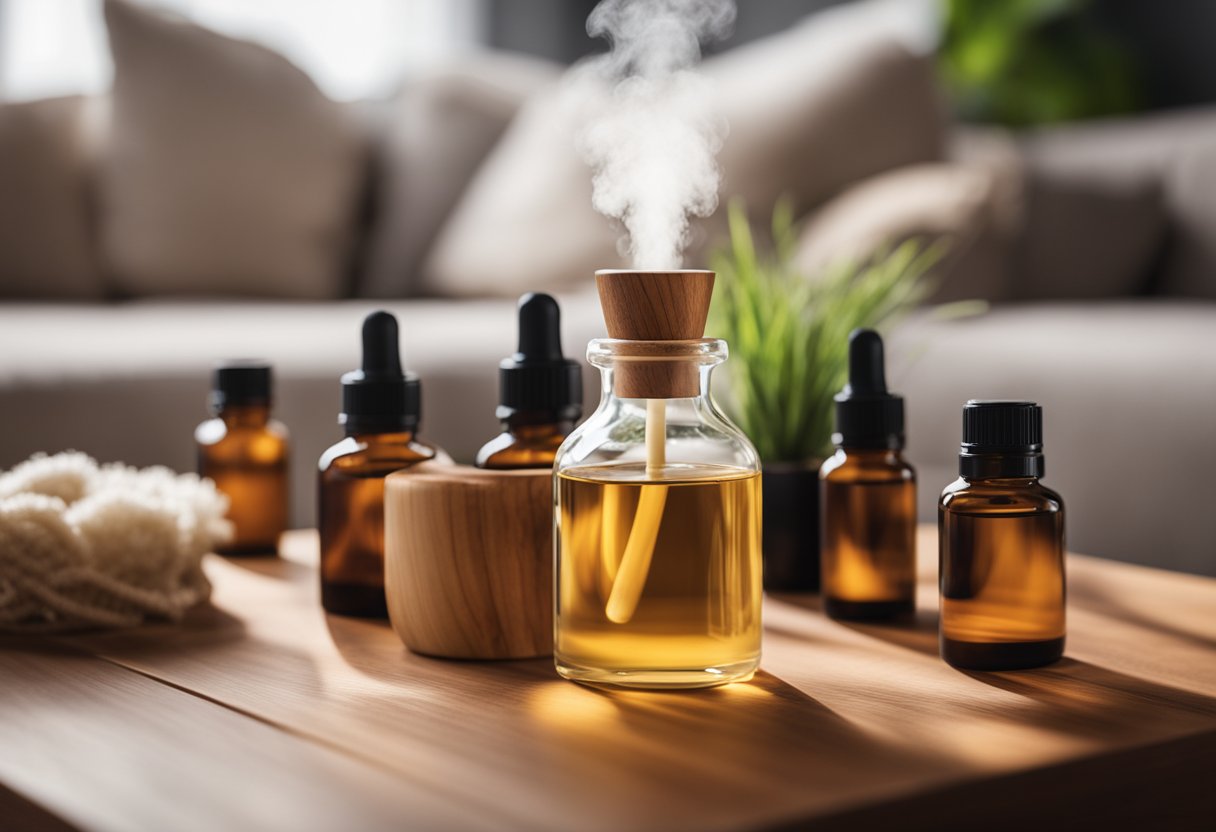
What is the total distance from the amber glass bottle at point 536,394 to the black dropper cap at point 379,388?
0.08m

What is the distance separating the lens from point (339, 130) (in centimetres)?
264

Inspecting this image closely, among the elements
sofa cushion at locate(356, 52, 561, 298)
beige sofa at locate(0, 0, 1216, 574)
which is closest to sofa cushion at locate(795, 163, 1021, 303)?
beige sofa at locate(0, 0, 1216, 574)

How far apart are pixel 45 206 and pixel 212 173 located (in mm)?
310

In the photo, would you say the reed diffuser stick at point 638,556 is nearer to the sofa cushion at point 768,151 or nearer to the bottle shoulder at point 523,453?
the bottle shoulder at point 523,453

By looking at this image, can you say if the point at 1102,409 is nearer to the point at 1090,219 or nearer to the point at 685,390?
the point at 1090,219

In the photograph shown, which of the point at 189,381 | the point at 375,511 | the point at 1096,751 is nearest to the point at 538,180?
the point at 189,381

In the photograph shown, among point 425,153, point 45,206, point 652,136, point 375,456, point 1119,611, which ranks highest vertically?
point 425,153

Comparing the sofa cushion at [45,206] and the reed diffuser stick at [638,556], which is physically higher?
the sofa cushion at [45,206]

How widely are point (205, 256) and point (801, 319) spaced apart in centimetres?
172

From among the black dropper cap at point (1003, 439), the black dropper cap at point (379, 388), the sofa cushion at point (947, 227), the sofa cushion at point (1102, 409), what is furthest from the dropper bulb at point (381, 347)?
the sofa cushion at point (947, 227)

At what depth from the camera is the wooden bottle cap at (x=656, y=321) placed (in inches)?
24.1

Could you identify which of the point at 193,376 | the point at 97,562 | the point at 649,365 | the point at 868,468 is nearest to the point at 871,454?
the point at 868,468

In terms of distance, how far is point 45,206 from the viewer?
2434 mm

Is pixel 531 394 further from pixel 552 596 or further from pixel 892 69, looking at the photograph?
pixel 892 69
